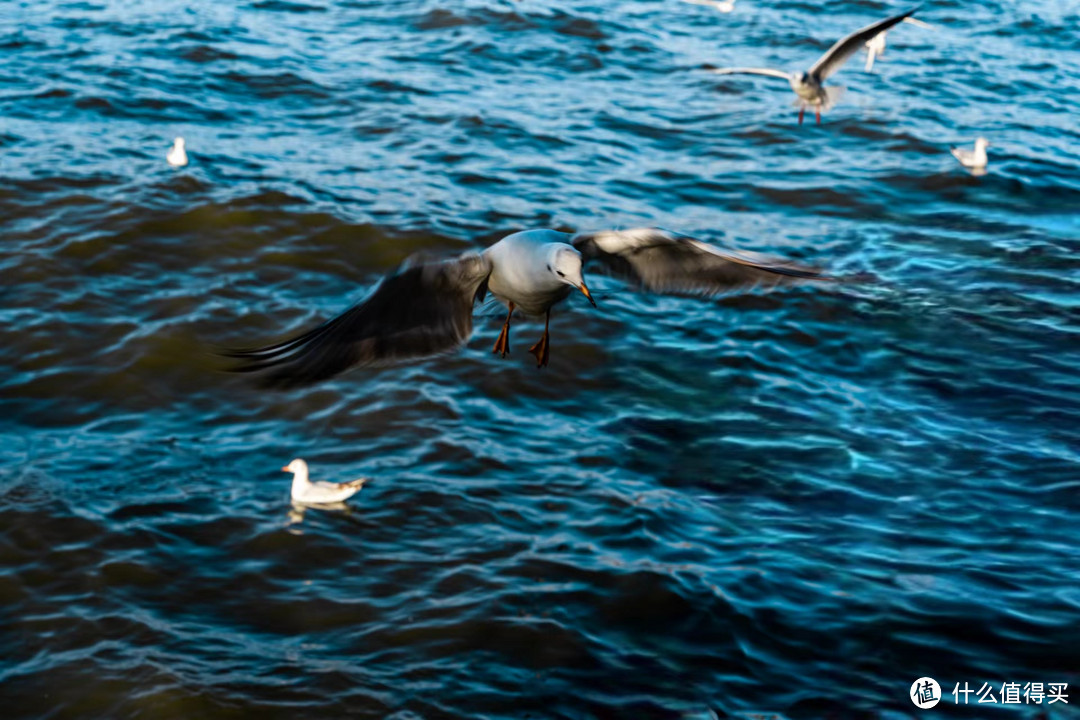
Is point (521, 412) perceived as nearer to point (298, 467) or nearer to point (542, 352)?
point (298, 467)

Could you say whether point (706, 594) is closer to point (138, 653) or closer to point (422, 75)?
point (138, 653)

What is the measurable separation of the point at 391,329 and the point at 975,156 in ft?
34.2

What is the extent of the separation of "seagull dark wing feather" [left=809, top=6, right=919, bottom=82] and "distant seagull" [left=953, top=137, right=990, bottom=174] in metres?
1.93

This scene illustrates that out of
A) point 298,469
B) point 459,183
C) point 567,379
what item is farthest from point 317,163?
point 298,469

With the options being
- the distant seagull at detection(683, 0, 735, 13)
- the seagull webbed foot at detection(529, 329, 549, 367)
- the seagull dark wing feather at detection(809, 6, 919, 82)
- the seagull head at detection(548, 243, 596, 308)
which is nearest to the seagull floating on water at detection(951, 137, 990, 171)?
the seagull dark wing feather at detection(809, 6, 919, 82)

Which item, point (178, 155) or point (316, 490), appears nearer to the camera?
point (316, 490)

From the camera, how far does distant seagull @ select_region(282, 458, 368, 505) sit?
8172 millimetres

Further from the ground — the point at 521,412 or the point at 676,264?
the point at 676,264

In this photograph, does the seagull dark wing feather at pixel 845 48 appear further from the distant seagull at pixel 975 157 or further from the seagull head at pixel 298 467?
the seagull head at pixel 298 467

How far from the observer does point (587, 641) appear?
23.5 feet

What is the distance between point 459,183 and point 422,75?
413 centimetres

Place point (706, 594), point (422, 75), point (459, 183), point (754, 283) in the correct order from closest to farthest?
point (754, 283) → point (706, 594) → point (459, 183) → point (422, 75)

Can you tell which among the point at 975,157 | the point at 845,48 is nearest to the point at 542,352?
the point at 845,48

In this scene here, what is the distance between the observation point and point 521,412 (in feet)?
31.7
